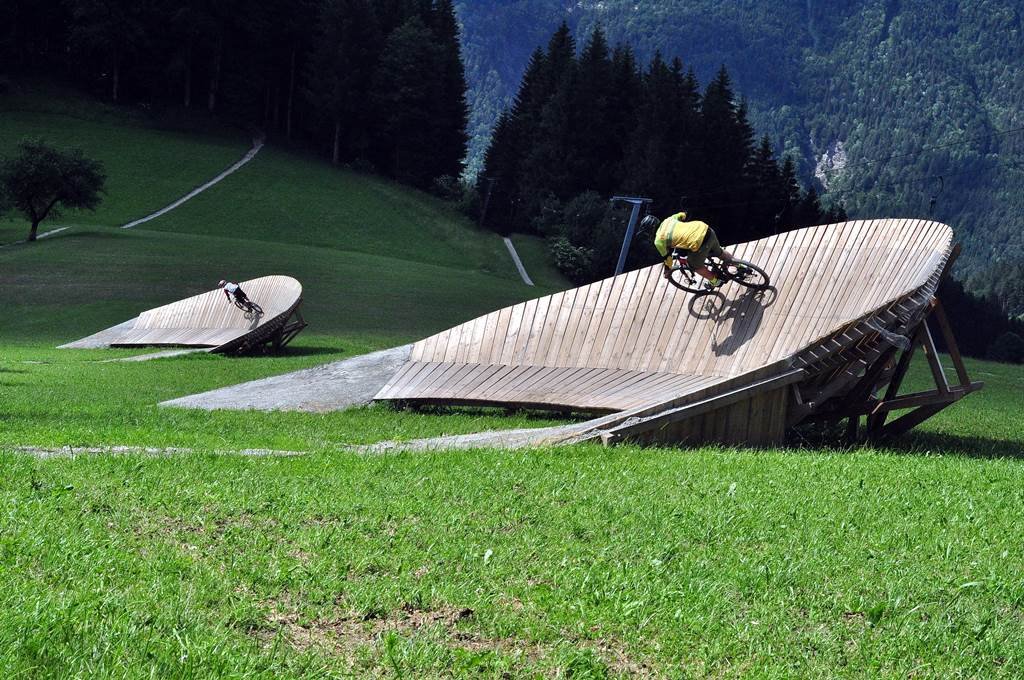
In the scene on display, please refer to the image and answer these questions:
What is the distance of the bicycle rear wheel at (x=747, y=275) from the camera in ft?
46.3

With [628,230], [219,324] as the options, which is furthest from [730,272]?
[628,230]

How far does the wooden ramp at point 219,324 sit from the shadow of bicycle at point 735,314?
14.3 meters

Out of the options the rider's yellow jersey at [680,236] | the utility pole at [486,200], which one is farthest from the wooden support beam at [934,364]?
the utility pole at [486,200]

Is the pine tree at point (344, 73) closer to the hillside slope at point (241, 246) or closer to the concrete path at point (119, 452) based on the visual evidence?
the hillside slope at point (241, 246)

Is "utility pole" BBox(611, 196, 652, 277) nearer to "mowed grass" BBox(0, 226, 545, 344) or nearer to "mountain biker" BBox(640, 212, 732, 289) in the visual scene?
"mowed grass" BBox(0, 226, 545, 344)

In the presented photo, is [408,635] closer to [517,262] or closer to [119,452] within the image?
[119,452]

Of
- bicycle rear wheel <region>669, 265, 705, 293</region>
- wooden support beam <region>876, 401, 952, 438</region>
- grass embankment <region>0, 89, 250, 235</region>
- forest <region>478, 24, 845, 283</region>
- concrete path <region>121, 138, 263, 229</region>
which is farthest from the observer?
forest <region>478, 24, 845, 283</region>

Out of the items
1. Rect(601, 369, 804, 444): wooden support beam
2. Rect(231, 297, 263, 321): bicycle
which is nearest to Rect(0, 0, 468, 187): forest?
Rect(231, 297, 263, 321): bicycle

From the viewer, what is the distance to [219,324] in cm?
2841

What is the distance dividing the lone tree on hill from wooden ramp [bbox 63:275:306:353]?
857 inches

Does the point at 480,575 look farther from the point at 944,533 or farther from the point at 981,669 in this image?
the point at 944,533

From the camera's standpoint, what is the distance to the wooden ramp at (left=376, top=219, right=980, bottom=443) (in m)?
11.1

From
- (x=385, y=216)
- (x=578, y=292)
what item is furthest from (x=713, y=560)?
(x=385, y=216)

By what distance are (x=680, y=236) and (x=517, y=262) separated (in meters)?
54.5
